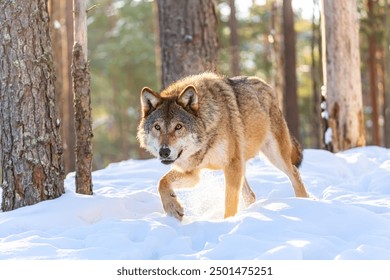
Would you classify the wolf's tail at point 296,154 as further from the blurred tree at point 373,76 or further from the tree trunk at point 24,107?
the blurred tree at point 373,76

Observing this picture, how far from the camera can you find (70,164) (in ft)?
59.0

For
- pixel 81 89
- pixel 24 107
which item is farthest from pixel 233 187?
pixel 24 107

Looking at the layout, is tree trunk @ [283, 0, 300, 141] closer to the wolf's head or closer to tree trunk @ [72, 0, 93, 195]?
tree trunk @ [72, 0, 93, 195]

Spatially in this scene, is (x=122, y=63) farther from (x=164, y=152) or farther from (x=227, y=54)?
(x=164, y=152)

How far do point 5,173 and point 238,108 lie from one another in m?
2.66

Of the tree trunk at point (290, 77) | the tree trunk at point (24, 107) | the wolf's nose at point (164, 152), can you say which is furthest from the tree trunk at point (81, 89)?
the tree trunk at point (290, 77)

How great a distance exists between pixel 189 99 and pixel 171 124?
0.37 m

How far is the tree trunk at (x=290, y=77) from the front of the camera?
749 inches

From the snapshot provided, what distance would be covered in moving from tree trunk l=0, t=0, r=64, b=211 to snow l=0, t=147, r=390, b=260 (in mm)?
311

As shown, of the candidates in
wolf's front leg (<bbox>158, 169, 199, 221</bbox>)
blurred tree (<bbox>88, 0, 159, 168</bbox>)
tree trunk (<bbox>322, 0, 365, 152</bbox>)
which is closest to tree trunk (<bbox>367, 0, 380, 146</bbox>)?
blurred tree (<bbox>88, 0, 159, 168</bbox>)

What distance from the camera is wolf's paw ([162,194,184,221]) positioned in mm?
6242

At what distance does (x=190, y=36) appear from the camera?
33.5 feet
